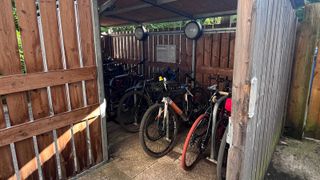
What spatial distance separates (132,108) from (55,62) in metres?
2.06

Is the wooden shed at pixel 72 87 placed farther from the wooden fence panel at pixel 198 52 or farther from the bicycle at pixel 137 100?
the wooden fence panel at pixel 198 52

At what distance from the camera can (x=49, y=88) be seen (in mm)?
1983

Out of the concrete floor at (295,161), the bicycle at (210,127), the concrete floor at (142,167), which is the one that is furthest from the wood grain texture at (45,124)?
the concrete floor at (295,161)

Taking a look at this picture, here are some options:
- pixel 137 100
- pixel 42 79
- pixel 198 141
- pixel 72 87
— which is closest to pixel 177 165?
pixel 198 141

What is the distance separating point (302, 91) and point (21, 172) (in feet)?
12.8

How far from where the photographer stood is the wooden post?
289 centimetres

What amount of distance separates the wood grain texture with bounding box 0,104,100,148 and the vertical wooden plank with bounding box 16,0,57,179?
67 millimetres

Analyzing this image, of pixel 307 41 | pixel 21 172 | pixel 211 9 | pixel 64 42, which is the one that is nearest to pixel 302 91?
pixel 307 41

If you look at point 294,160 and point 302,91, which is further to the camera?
point 302,91

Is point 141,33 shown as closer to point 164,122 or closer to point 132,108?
point 132,108

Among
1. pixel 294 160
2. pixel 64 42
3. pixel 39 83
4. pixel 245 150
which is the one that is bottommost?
pixel 294 160

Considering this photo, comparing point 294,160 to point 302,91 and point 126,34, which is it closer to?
point 302,91

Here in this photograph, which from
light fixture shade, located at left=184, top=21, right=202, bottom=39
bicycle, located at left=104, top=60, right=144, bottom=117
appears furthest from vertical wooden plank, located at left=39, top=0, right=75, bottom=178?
light fixture shade, located at left=184, top=21, right=202, bottom=39

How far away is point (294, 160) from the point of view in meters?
2.70
